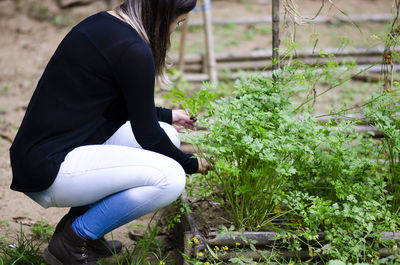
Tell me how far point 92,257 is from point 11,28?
216 inches

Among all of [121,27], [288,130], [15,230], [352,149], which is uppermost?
[121,27]

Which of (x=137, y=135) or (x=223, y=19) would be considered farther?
(x=223, y=19)

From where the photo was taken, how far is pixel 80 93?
1.88 metres

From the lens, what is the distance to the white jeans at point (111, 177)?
1888 millimetres

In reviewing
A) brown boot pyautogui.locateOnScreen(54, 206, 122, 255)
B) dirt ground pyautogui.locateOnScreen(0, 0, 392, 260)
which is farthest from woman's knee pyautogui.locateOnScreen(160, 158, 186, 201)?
dirt ground pyautogui.locateOnScreen(0, 0, 392, 260)

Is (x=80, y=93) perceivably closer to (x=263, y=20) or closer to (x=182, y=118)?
(x=182, y=118)

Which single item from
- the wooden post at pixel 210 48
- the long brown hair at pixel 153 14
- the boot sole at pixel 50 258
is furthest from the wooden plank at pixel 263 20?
the boot sole at pixel 50 258

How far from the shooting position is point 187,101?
2.13 meters

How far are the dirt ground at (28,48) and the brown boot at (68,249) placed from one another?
19.4 inches

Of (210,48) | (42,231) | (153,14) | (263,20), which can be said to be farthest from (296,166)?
(263,20)

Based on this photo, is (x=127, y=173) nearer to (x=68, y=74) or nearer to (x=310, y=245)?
(x=68, y=74)

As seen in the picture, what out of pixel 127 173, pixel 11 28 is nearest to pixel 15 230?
pixel 127 173

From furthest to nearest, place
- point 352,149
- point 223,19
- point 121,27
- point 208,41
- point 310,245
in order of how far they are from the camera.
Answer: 1. point 223,19
2. point 208,41
3. point 352,149
4. point 310,245
5. point 121,27

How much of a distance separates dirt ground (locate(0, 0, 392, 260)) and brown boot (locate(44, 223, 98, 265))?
492 mm
